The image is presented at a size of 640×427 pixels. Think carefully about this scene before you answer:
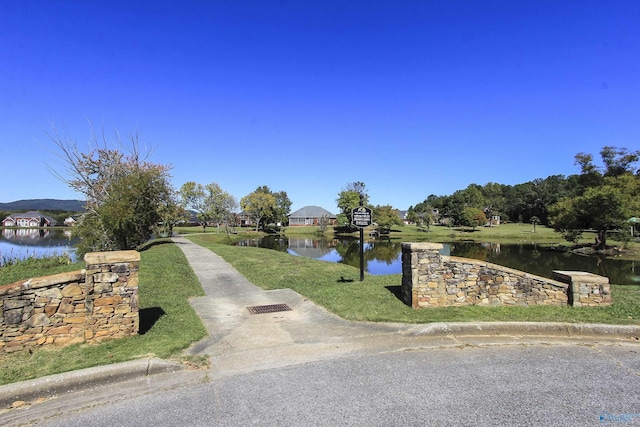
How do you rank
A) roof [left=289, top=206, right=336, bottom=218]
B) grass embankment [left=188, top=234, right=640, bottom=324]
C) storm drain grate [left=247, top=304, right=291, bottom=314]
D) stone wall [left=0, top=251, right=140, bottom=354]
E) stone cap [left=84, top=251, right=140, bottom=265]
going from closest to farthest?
1. stone wall [left=0, top=251, right=140, bottom=354]
2. stone cap [left=84, top=251, right=140, bottom=265]
3. grass embankment [left=188, top=234, right=640, bottom=324]
4. storm drain grate [left=247, top=304, right=291, bottom=314]
5. roof [left=289, top=206, right=336, bottom=218]

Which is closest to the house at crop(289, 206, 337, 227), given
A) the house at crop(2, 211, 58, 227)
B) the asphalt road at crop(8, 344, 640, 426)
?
the house at crop(2, 211, 58, 227)

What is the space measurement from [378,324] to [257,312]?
8.14 ft

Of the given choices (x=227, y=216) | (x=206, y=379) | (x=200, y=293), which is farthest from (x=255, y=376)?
(x=227, y=216)

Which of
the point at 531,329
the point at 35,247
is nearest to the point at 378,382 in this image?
the point at 531,329

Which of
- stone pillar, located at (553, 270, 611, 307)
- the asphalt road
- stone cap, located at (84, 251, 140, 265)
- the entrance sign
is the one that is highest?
the entrance sign

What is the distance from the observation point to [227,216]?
2378 inches

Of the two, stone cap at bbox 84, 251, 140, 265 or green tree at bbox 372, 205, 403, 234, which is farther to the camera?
green tree at bbox 372, 205, 403, 234

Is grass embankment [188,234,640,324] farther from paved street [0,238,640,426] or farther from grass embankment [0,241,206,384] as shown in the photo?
grass embankment [0,241,206,384]

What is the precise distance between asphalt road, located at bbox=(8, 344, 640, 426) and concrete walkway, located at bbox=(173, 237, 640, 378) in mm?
397

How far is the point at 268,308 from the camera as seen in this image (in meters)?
7.59

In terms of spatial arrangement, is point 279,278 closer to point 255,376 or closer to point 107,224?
point 255,376

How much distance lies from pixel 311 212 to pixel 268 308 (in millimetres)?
82568

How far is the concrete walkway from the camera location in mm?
4988

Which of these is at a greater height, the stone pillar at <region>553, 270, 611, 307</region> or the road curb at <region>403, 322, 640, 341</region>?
the stone pillar at <region>553, 270, 611, 307</region>
